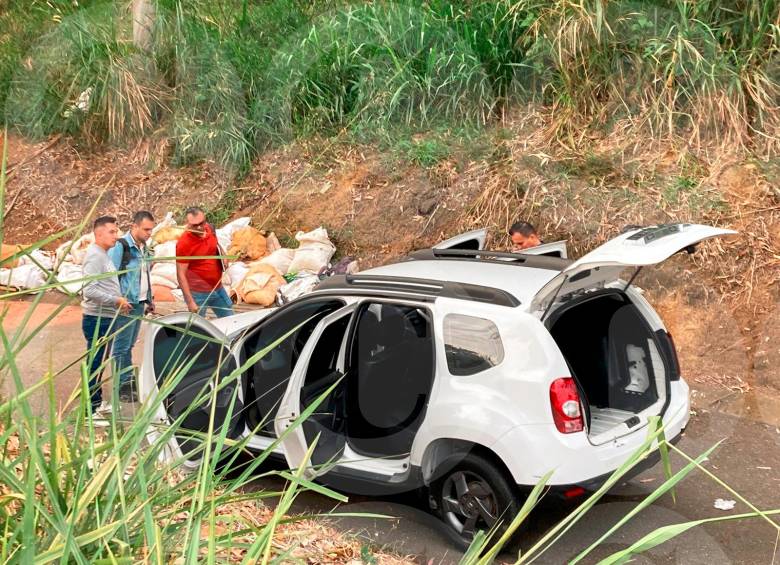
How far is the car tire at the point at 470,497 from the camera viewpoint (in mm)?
4598

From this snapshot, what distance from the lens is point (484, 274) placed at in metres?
5.23

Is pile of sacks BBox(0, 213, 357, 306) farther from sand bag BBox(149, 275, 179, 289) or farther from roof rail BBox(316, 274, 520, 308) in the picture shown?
roof rail BBox(316, 274, 520, 308)

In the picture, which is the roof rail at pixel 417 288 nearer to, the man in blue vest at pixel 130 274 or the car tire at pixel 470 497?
the car tire at pixel 470 497

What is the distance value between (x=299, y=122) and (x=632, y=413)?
8415 mm

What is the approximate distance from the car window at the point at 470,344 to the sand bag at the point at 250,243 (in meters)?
6.48

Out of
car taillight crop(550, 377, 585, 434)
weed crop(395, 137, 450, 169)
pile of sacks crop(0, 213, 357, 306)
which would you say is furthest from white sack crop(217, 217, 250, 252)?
car taillight crop(550, 377, 585, 434)

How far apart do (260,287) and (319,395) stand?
4.91 metres

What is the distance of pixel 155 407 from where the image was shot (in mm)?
2242

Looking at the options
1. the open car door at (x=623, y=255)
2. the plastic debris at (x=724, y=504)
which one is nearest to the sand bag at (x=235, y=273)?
the open car door at (x=623, y=255)

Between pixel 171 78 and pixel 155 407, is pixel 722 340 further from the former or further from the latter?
pixel 171 78

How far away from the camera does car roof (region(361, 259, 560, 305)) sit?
4.87 metres

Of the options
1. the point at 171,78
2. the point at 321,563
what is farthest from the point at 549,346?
the point at 171,78

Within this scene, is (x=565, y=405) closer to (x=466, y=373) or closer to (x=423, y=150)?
(x=466, y=373)

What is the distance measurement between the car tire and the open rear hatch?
56cm
